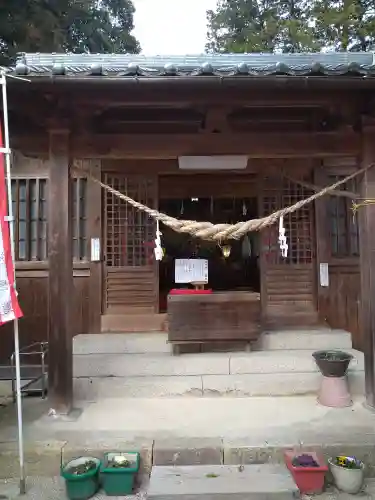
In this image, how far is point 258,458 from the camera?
4.15 m

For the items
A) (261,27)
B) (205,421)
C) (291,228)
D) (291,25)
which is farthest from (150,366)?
(261,27)

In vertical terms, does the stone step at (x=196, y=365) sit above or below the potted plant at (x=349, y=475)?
above

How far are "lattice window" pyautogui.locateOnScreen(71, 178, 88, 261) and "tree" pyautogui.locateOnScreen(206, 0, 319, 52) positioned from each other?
12647 millimetres

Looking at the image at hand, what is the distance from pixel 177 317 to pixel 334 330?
2876 mm

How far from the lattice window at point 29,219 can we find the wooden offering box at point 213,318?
2927mm

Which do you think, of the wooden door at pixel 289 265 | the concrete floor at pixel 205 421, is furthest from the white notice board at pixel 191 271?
the concrete floor at pixel 205 421

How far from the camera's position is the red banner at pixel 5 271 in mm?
3906

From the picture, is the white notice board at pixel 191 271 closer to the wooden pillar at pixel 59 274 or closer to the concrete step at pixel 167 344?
the concrete step at pixel 167 344

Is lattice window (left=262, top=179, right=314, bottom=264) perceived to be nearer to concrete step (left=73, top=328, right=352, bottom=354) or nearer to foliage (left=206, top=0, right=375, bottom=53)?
concrete step (left=73, top=328, right=352, bottom=354)

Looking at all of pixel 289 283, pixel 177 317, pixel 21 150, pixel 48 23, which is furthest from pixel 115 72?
pixel 48 23

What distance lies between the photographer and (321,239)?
762 cm

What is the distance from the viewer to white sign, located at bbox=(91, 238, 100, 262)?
7.50 meters

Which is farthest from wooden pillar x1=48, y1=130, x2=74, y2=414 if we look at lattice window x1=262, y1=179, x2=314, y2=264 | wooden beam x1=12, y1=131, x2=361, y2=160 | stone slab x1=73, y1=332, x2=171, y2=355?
lattice window x1=262, y1=179, x2=314, y2=264

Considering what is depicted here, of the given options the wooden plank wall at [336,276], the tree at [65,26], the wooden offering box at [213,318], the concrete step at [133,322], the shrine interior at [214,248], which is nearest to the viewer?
the wooden offering box at [213,318]
